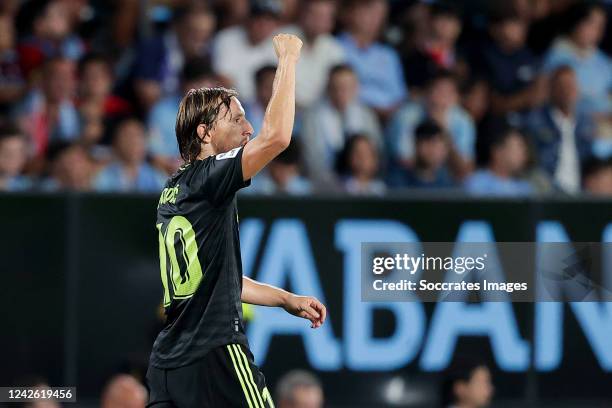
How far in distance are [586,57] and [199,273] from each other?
755cm

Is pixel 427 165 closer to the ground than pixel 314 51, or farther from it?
closer to the ground

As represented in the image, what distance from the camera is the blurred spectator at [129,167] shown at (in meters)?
9.59

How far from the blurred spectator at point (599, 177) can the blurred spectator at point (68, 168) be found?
396 cm

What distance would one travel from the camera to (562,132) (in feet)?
36.7

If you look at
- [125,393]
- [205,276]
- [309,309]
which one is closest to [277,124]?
[205,276]

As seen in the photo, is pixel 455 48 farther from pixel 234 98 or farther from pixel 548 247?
pixel 234 98

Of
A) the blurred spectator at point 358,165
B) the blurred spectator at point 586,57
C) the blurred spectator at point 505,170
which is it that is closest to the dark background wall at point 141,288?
the blurred spectator at point 358,165

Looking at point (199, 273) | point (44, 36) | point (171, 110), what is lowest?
point (199, 273)

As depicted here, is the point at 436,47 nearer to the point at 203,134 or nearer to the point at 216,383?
the point at 203,134

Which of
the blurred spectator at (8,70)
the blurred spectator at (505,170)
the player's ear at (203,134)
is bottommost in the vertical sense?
the blurred spectator at (505,170)

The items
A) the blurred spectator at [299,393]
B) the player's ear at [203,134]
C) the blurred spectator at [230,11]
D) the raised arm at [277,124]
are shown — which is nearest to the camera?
the raised arm at [277,124]

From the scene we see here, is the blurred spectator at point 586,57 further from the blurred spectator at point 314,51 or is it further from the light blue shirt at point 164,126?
the light blue shirt at point 164,126

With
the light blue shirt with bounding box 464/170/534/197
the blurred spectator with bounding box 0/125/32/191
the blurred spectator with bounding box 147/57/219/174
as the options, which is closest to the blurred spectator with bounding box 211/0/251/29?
the blurred spectator with bounding box 147/57/219/174

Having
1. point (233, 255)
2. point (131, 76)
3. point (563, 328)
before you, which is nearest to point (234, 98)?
point (233, 255)
